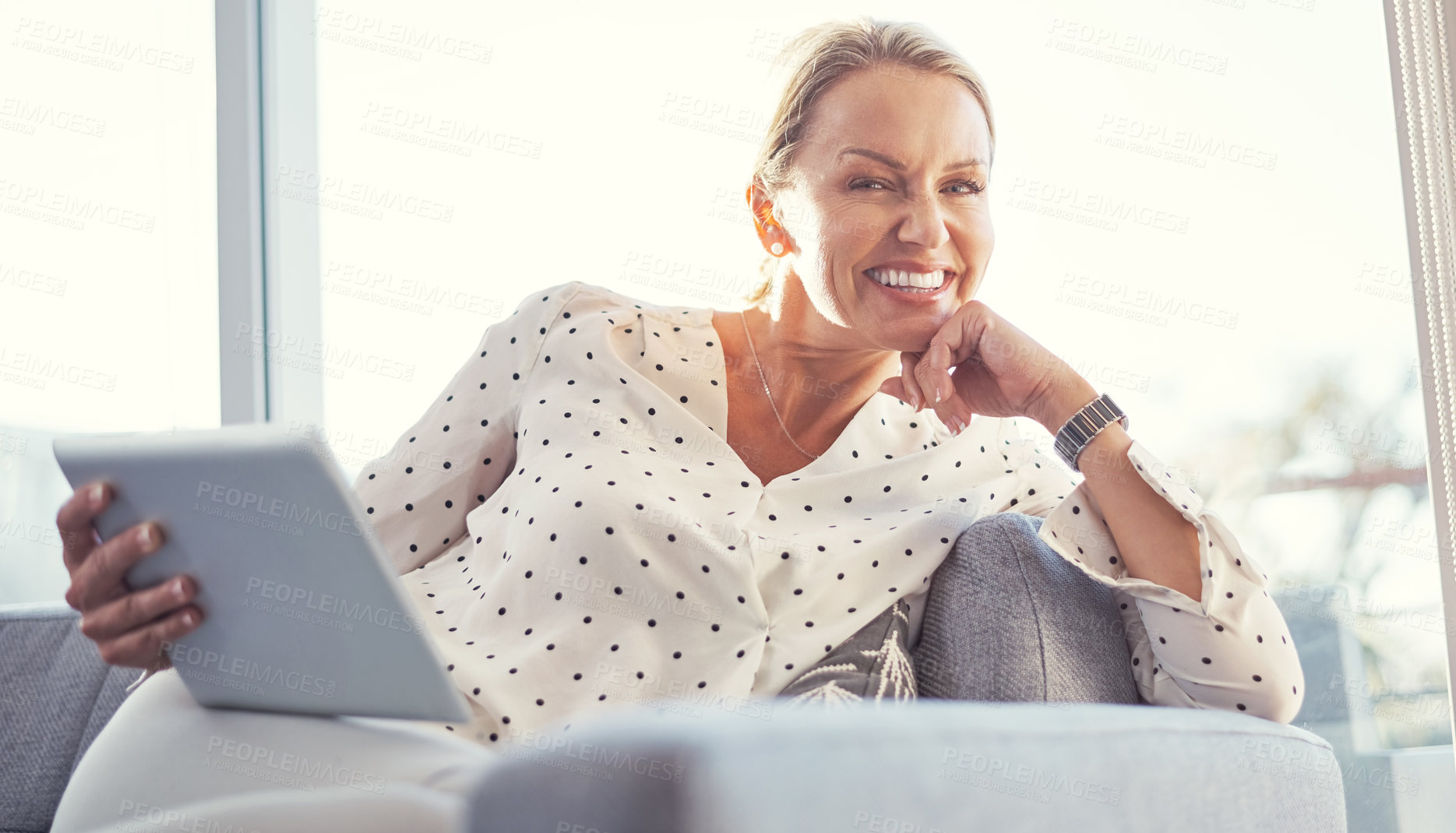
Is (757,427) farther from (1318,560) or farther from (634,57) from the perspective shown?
(634,57)

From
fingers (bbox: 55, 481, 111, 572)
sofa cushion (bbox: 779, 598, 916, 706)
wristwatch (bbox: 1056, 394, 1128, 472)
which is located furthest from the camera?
wristwatch (bbox: 1056, 394, 1128, 472)

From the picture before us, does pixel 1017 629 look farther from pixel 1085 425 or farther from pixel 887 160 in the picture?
pixel 887 160

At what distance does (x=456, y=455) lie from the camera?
125cm

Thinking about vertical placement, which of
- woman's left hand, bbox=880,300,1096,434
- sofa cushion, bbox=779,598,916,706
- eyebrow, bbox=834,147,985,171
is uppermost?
eyebrow, bbox=834,147,985,171

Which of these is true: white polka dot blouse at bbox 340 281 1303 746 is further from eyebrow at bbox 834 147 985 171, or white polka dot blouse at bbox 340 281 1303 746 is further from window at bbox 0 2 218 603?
window at bbox 0 2 218 603

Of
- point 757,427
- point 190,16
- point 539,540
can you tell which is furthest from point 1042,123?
point 190,16

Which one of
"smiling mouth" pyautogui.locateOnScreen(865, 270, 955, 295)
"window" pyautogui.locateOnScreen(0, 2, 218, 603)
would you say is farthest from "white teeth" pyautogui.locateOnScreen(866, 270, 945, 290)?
"window" pyautogui.locateOnScreen(0, 2, 218, 603)

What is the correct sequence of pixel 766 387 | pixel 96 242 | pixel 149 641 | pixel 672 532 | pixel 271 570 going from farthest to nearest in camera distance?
pixel 96 242
pixel 766 387
pixel 672 532
pixel 149 641
pixel 271 570

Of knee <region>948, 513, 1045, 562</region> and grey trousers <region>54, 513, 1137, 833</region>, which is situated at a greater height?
knee <region>948, 513, 1045, 562</region>

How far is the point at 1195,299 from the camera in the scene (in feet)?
6.38

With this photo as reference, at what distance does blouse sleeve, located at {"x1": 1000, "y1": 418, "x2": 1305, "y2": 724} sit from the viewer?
96cm

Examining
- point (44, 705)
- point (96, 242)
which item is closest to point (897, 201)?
point (44, 705)

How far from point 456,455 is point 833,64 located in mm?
702

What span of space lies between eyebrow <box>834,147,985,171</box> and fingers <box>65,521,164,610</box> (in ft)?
2.88
